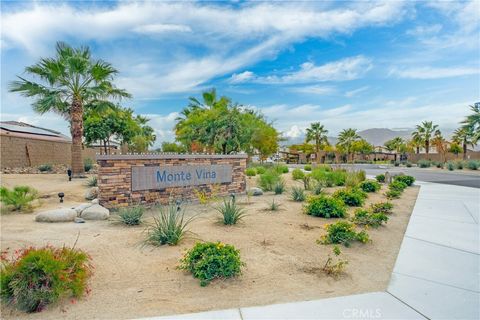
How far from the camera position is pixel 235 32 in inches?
473

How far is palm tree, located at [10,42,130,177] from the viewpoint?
16344mm

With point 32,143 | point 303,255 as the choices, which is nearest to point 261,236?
point 303,255

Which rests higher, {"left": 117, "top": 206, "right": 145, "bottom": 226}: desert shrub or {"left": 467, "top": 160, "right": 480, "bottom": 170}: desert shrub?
{"left": 467, "top": 160, "right": 480, "bottom": 170}: desert shrub

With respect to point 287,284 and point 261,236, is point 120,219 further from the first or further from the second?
point 287,284

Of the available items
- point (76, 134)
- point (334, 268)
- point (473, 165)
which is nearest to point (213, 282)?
point (334, 268)

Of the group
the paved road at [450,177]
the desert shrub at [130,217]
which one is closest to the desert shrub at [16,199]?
the desert shrub at [130,217]

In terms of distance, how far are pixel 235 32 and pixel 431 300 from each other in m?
11.4

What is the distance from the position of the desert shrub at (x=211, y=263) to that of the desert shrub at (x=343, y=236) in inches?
82.5

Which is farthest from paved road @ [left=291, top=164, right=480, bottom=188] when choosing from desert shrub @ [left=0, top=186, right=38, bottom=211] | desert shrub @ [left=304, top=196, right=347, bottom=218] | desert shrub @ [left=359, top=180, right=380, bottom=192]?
desert shrub @ [left=0, top=186, right=38, bottom=211]

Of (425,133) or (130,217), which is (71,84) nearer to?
(130,217)

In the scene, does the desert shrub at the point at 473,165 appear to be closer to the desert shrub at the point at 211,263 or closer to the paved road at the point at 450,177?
the paved road at the point at 450,177

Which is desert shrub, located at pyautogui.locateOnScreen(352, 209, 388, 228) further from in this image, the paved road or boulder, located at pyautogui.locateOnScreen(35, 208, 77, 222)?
the paved road

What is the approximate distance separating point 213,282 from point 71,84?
17601 millimetres

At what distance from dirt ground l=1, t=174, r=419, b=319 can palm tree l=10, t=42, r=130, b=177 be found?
11698 millimetres
